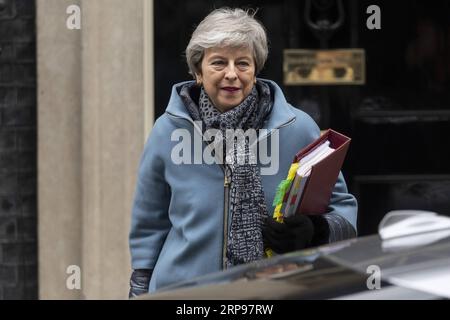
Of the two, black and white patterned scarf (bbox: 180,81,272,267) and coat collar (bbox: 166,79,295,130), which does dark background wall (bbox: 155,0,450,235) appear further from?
black and white patterned scarf (bbox: 180,81,272,267)

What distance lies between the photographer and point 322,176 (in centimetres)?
366

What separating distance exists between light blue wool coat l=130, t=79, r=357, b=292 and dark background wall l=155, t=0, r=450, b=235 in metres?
2.62

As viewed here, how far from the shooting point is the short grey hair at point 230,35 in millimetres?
3820

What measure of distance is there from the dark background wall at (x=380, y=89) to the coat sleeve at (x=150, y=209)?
2.60m

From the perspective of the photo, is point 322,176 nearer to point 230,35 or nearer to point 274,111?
point 274,111

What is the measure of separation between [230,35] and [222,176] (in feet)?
1.50

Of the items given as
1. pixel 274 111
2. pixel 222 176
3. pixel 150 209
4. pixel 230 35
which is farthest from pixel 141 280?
pixel 230 35

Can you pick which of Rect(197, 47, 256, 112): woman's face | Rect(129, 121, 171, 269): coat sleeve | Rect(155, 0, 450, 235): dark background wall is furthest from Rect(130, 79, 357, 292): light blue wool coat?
Rect(155, 0, 450, 235): dark background wall

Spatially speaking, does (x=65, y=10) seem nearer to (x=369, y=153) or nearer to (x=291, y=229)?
(x=369, y=153)

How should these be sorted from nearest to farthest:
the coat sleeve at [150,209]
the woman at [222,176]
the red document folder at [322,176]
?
the red document folder at [322,176], the woman at [222,176], the coat sleeve at [150,209]

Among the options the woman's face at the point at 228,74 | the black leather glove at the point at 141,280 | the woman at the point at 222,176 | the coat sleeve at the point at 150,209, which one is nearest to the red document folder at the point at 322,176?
the woman at the point at 222,176

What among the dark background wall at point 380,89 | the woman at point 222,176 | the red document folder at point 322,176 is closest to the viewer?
the red document folder at point 322,176

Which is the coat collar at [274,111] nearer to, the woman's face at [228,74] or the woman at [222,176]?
the woman at [222,176]
